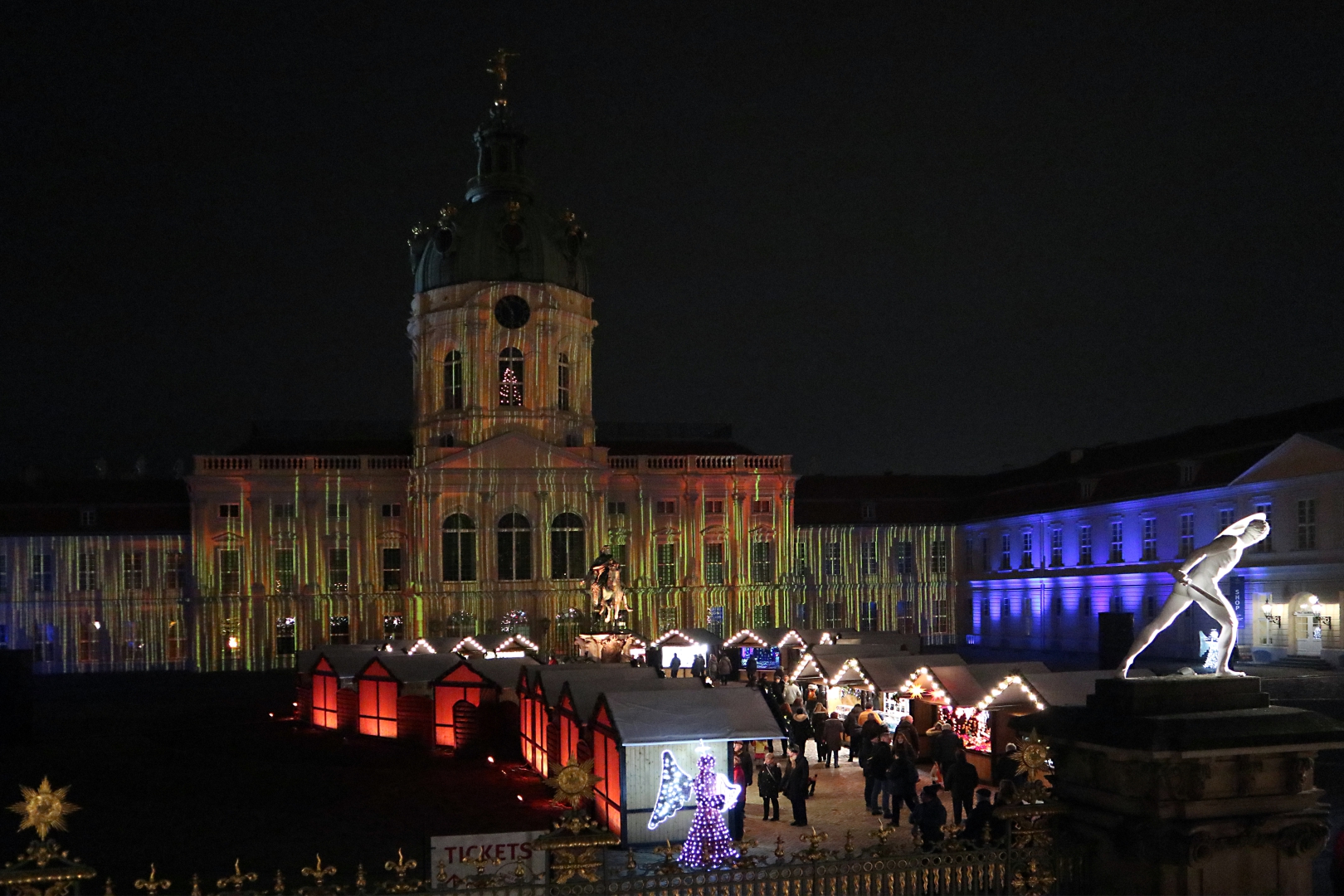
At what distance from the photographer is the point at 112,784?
2623 centimetres

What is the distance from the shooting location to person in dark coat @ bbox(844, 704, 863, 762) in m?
26.7

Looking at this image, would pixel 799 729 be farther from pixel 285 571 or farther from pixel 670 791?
pixel 285 571

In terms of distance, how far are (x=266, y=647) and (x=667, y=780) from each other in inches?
1712

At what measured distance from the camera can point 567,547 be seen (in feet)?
201

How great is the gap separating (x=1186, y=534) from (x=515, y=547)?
29.9m

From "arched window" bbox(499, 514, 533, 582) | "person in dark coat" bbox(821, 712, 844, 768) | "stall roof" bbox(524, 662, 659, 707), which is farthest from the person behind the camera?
"arched window" bbox(499, 514, 533, 582)

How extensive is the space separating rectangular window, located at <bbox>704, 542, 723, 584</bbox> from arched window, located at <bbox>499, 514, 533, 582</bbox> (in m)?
9.28

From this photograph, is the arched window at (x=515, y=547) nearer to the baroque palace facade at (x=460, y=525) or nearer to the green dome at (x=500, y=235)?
the baroque palace facade at (x=460, y=525)

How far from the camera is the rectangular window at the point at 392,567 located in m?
61.3

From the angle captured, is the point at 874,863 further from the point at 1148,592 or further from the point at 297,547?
the point at 297,547

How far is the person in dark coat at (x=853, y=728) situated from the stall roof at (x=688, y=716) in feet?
19.3

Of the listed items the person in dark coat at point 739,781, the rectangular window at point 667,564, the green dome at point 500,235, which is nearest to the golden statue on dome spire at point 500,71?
the green dome at point 500,235

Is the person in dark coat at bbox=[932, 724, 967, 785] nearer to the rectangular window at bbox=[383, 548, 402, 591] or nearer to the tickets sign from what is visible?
the tickets sign

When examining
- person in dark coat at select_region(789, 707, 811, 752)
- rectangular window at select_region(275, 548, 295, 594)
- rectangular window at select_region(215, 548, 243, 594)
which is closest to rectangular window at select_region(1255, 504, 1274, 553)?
person in dark coat at select_region(789, 707, 811, 752)
